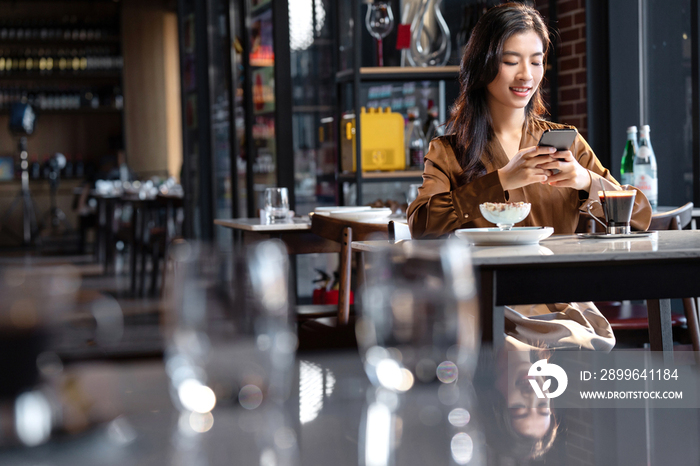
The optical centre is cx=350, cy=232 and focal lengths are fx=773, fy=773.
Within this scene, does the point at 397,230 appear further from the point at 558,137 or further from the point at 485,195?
the point at 558,137

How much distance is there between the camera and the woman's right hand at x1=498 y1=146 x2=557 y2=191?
1.81 metres

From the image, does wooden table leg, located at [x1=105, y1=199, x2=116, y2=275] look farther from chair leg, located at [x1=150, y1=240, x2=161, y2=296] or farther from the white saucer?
the white saucer

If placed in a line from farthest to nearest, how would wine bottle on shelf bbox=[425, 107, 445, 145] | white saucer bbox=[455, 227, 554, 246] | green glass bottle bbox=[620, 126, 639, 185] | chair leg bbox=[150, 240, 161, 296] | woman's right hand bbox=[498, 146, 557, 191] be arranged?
chair leg bbox=[150, 240, 161, 296] → wine bottle on shelf bbox=[425, 107, 445, 145] → green glass bottle bbox=[620, 126, 639, 185] → woman's right hand bbox=[498, 146, 557, 191] → white saucer bbox=[455, 227, 554, 246]

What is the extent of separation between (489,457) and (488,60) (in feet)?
5.82

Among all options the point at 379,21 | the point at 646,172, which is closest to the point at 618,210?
the point at 646,172

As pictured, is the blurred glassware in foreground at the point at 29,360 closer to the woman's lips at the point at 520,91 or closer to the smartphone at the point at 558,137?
the smartphone at the point at 558,137

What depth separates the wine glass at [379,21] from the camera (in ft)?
13.2

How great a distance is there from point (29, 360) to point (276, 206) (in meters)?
3.02

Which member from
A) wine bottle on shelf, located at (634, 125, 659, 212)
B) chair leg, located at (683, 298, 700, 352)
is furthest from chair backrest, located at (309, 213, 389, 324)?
wine bottle on shelf, located at (634, 125, 659, 212)

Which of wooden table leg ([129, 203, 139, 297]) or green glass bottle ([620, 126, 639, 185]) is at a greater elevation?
green glass bottle ([620, 126, 639, 185])

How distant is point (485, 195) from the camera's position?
193cm

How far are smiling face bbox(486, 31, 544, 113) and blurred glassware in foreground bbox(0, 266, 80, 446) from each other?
1788mm

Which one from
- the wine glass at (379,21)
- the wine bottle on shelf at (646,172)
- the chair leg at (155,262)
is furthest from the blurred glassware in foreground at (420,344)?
the chair leg at (155,262)

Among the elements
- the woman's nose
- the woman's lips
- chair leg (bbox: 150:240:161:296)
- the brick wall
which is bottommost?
chair leg (bbox: 150:240:161:296)
